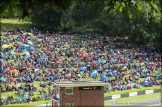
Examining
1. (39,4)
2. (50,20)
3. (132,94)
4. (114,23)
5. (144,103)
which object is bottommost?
(144,103)

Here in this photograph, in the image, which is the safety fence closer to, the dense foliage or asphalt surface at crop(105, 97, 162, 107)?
asphalt surface at crop(105, 97, 162, 107)

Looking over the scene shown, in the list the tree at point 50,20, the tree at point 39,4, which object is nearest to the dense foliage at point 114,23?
the tree at point 50,20

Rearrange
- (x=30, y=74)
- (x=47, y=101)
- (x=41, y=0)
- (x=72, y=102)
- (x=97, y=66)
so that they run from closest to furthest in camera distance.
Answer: (x=41, y=0)
(x=72, y=102)
(x=47, y=101)
(x=30, y=74)
(x=97, y=66)

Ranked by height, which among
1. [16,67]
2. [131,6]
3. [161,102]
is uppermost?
[131,6]

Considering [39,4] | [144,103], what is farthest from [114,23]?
[39,4]

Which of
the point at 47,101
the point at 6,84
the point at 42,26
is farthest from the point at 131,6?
the point at 42,26

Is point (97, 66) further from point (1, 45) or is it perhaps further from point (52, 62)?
point (1, 45)

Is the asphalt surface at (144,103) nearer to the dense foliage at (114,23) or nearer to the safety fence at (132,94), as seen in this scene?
the safety fence at (132,94)

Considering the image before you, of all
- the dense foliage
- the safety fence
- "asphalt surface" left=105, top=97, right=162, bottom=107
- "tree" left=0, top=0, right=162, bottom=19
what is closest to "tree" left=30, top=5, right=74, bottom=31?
the dense foliage

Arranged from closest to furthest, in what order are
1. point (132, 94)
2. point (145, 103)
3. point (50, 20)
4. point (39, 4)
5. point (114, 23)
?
point (39, 4), point (145, 103), point (132, 94), point (50, 20), point (114, 23)

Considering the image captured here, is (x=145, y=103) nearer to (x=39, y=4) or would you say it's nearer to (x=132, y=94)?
(x=132, y=94)

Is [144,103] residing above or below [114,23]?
below

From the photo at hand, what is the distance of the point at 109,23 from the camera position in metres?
67.6

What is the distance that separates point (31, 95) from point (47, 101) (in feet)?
5.30
